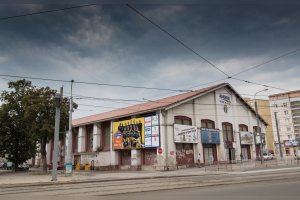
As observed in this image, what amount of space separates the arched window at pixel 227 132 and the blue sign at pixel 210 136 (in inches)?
88.6

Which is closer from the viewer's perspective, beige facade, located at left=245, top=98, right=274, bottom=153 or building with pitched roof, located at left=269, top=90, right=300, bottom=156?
building with pitched roof, located at left=269, top=90, right=300, bottom=156

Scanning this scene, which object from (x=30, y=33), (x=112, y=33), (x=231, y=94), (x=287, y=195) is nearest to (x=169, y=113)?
(x=231, y=94)

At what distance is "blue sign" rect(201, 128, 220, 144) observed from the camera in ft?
131

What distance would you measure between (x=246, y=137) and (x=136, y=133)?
1923 cm

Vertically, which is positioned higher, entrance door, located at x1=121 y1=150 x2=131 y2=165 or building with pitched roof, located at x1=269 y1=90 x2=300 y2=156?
building with pitched roof, located at x1=269 y1=90 x2=300 y2=156

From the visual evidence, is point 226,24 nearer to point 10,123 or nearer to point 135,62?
point 135,62

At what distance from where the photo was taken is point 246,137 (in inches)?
1868

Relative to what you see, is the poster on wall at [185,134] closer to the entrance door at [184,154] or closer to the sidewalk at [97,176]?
the entrance door at [184,154]

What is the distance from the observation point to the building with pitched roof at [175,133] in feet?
119

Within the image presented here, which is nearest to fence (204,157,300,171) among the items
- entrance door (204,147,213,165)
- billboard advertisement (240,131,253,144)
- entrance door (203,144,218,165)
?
entrance door (203,144,218,165)

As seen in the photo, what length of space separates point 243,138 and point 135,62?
108 ft

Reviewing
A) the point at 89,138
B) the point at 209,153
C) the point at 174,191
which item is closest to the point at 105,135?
the point at 89,138

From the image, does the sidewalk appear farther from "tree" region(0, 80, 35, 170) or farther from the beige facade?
the beige facade

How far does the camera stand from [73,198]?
36.3 ft
